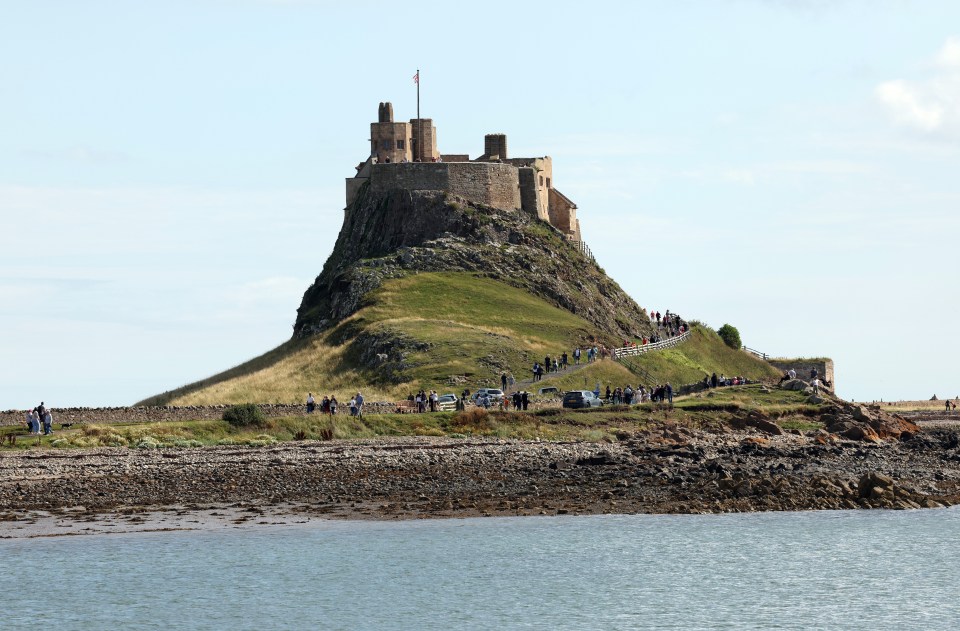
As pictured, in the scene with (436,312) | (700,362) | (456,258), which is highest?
(456,258)

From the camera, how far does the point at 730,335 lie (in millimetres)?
125625

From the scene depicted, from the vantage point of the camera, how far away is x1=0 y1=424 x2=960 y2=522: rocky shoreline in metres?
48.1

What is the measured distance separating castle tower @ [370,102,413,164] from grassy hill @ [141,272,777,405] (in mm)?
19468

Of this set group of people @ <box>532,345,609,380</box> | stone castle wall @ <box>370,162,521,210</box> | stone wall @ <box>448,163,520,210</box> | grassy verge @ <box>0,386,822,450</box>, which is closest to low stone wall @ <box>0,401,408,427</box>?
grassy verge @ <box>0,386,822,450</box>

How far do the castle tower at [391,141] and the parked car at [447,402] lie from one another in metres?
50.2

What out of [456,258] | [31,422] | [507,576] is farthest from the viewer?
[456,258]

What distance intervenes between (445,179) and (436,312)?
21.4 meters

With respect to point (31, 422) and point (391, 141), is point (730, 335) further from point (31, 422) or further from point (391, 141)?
point (31, 422)

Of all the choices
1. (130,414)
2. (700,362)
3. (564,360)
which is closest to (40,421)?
(130,414)

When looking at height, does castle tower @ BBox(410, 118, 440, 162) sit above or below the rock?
above

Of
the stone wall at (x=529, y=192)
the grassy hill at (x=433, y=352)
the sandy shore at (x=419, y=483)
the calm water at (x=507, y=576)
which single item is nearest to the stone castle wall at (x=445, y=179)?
the stone wall at (x=529, y=192)

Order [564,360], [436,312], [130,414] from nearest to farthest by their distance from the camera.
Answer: [130,414] < [564,360] < [436,312]

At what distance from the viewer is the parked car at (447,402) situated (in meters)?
76.9

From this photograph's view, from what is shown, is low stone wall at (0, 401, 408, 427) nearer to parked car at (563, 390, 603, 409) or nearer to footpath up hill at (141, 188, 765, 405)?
footpath up hill at (141, 188, 765, 405)
